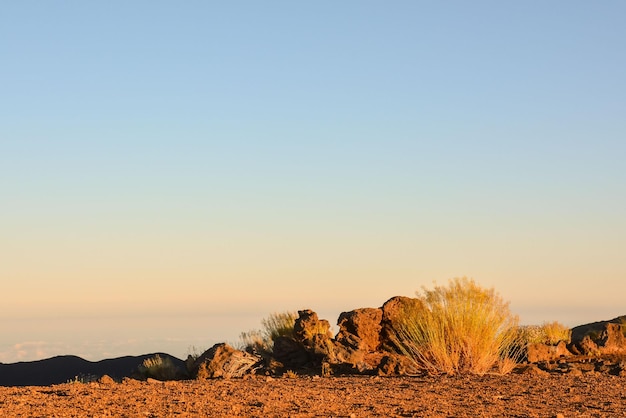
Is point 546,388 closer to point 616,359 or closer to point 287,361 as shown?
point 287,361

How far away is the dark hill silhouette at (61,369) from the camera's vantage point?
25531 mm

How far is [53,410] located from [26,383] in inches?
583

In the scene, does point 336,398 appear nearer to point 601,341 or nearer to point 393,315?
point 393,315

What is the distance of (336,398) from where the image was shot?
41.0 ft

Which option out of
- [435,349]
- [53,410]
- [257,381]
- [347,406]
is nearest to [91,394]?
[53,410]

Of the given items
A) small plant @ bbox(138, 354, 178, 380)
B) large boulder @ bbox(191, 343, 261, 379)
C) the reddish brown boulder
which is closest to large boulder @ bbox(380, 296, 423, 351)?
the reddish brown boulder

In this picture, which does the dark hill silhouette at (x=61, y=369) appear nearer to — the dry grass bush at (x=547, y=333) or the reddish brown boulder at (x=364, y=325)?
the reddish brown boulder at (x=364, y=325)

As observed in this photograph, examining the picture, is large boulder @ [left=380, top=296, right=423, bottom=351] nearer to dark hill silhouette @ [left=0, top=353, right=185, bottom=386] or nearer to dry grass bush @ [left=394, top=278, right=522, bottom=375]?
dry grass bush @ [left=394, top=278, right=522, bottom=375]

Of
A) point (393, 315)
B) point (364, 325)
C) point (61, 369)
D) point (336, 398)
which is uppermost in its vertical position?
point (393, 315)

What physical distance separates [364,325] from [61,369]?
1237cm

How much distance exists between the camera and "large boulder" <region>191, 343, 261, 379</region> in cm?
1714

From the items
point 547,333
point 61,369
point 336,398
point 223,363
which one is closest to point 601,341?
point 547,333

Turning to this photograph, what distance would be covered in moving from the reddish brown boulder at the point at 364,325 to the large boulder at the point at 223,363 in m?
2.46

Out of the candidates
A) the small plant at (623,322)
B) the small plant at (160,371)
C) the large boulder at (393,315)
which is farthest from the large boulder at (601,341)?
the small plant at (160,371)
